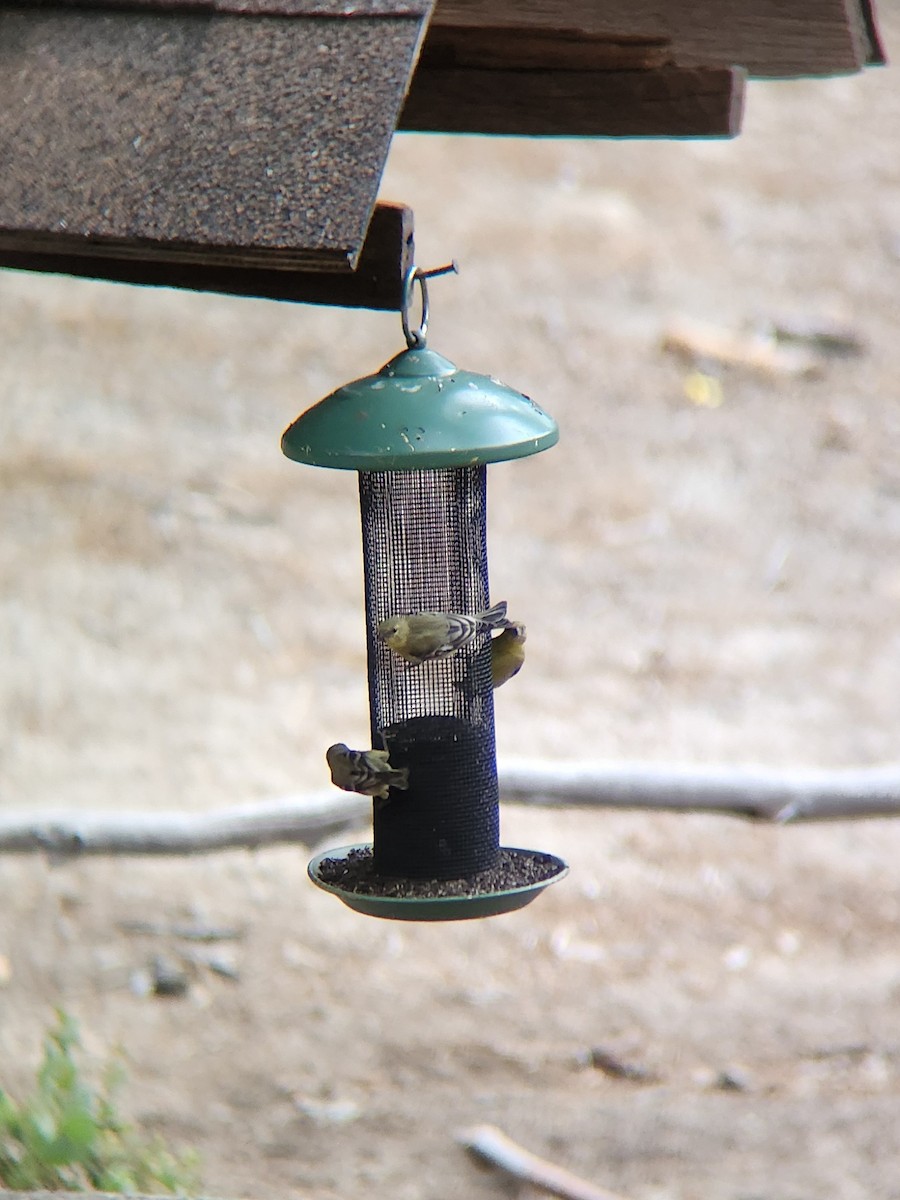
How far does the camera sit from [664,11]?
3023 mm

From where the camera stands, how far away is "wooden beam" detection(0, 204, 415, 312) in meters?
2.58

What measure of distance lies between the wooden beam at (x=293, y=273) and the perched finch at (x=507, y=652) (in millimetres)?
906

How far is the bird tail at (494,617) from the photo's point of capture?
3.14 metres

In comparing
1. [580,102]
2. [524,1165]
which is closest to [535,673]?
[524,1165]

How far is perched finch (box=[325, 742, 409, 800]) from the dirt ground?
2.56 meters

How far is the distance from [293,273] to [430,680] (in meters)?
0.93

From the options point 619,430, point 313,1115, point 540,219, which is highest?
point 540,219

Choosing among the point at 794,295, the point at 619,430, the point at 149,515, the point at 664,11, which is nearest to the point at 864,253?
the point at 794,295

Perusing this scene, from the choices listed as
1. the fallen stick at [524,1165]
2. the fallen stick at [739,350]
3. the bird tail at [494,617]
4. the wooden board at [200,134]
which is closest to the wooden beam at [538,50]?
the wooden board at [200,134]

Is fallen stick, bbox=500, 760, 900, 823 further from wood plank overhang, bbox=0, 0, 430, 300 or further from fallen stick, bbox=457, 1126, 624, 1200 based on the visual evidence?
wood plank overhang, bbox=0, 0, 430, 300

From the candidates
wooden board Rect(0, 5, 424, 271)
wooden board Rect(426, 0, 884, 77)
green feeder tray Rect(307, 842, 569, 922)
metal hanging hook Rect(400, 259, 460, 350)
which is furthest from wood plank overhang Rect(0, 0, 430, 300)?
green feeder tray Rect(307, 842, 569, 922)

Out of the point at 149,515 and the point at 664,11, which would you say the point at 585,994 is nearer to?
the point at 664,11

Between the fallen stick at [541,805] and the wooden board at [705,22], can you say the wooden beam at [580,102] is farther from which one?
the fallen stick at [541,805]

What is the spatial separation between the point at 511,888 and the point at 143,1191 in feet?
7.68
